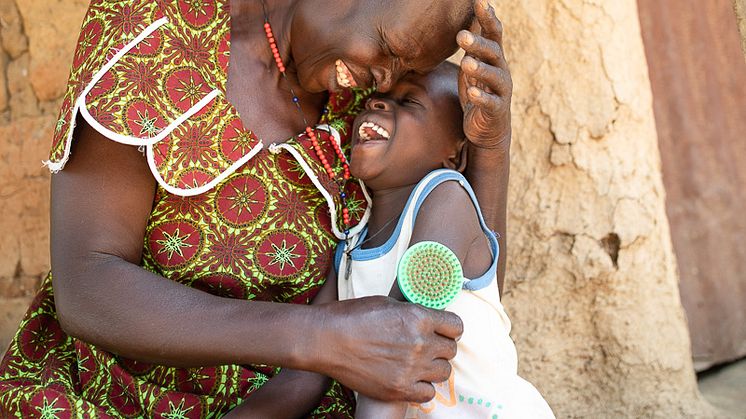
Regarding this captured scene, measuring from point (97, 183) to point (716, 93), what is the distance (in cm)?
261

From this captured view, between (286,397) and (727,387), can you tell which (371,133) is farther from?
(727,387)

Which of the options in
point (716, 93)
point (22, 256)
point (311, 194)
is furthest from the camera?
point (716, 93)

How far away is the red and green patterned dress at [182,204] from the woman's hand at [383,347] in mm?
353

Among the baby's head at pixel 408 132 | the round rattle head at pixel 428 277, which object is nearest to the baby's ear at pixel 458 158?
the baby's head at pixel 408 132

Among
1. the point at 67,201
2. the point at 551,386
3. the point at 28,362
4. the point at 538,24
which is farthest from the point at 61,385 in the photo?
the point at 538,24

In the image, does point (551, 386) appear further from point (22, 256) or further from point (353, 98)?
point (22, 256)

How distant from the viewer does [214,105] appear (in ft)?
6.62

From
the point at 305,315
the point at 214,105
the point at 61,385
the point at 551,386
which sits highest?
the point at 214,105

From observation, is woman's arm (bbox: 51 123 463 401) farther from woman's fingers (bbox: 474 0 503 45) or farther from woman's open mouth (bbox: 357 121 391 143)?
woman's fingers (bbox: 474 0 503 45)

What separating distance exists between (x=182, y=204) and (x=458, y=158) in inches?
26.6

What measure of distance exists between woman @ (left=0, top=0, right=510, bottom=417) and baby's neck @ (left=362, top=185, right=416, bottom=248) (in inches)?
1.9

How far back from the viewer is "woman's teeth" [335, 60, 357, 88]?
6.81 feet

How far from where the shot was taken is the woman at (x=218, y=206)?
1.78 meters

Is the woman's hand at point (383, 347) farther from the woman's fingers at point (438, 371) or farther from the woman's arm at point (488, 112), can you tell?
the woman's arm at point (488, 112)
